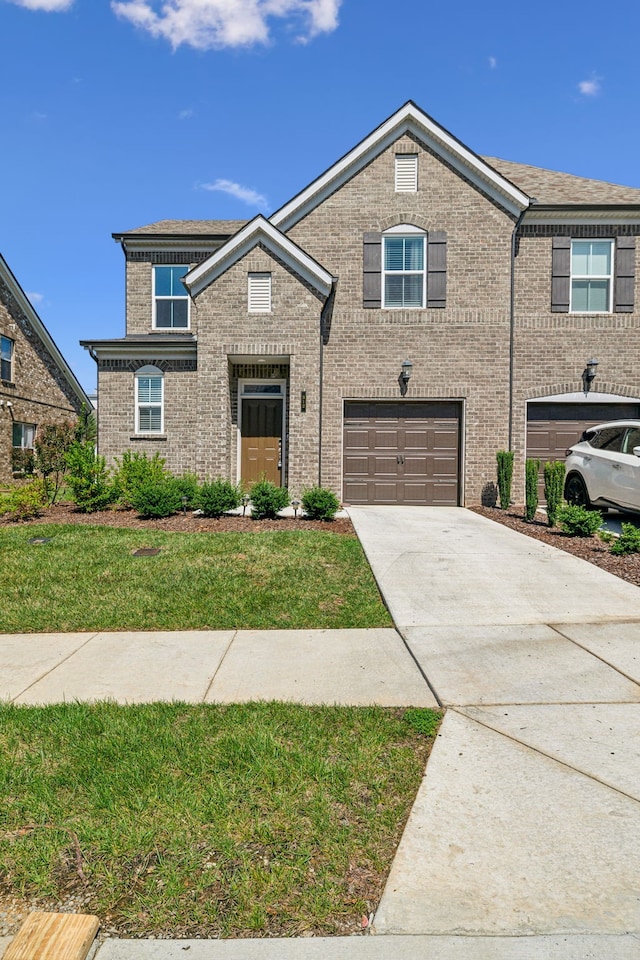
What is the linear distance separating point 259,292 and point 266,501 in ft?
18.2

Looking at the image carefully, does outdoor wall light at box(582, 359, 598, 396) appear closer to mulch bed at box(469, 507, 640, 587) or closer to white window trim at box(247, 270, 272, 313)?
mulch bed at box(469, 507, 640, 587)

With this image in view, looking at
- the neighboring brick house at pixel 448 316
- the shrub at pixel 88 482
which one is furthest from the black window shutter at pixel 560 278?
the shrub at pixel 88 482

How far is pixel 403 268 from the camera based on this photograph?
1381 cm

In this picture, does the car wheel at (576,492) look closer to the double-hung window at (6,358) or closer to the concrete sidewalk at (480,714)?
the concrete sidewalk at (480,714)

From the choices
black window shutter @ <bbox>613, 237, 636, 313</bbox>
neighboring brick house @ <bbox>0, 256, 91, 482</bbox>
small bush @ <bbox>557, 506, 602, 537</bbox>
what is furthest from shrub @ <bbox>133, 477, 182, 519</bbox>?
black window shutter @ <bbox>613, 237, 636, 313</bbox>

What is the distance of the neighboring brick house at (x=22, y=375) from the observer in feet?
65.3

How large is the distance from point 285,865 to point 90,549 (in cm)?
713

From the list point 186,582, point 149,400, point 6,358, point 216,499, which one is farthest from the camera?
point 6,358

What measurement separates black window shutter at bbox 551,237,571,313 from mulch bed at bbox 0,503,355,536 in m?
8.11

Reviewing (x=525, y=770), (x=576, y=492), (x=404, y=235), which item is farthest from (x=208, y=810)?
(x=404, y=235)

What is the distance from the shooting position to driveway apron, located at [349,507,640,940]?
2113 millimetres

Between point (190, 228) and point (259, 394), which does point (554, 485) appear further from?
point (190, 228)

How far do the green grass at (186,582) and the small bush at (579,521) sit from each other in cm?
380

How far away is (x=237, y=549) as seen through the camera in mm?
8328
